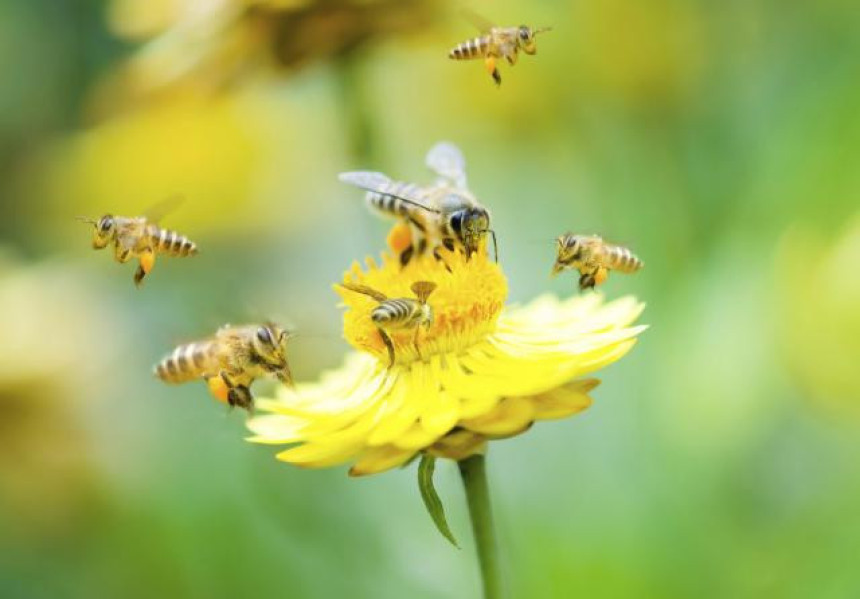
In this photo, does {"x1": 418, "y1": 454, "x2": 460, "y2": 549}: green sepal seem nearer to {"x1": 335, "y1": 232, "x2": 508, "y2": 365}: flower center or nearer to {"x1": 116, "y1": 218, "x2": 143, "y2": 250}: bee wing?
{"x1": 335, "y1": 232, "x2": 508, "y2": 365}: flower center

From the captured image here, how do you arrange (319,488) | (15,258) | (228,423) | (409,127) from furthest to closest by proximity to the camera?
(409,127), (15,258), (228,423), (319,488)

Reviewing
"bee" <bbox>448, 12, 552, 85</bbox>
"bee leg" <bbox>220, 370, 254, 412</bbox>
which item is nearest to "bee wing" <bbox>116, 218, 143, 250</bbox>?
"bee leg" <bbox>220, 370, 254, 412</bbox>

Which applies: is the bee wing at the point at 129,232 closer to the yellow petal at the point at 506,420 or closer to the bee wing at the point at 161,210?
the bee wing at the point at 161,210

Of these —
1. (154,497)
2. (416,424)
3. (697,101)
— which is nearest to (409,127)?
(697,101)

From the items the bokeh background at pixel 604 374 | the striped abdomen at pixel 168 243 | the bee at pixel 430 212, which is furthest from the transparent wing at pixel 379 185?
the bokeh background at pixel 604 374

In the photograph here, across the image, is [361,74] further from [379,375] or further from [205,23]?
[379,375]

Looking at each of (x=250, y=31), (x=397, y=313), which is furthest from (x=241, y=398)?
(x=250, y=31)
